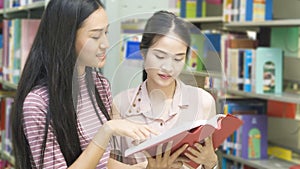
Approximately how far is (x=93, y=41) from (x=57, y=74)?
214 mm

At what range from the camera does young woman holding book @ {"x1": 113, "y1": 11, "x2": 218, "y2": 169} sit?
925 millimetres

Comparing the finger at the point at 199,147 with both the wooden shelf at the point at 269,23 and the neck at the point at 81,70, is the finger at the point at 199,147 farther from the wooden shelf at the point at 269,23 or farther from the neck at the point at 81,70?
the wooden shelf at the point at 269,23

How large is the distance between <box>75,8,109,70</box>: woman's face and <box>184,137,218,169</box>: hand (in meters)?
0.25

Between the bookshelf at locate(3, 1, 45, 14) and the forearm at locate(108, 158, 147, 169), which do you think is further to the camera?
the bookshelf at locate(3, 1, 45, 14)

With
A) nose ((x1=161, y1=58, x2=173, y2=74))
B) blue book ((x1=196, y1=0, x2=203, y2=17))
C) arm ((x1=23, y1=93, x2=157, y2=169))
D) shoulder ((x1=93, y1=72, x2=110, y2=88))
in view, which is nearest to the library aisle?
blue book ((x1=196, y1=0, x2=203, y2=17))

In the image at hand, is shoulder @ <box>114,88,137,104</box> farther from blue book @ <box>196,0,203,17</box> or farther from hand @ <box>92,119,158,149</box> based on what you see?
blue book @ <box>196,0,203,17</box>

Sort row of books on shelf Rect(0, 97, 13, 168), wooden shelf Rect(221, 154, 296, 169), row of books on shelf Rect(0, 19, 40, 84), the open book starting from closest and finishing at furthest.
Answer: the open book
wooden shelf Rect(221, 154, 296, 169)
row of books on shelf Rect(0, 19, 40, 84)
row of books on shelf Rect(0, 97, 13, 168)

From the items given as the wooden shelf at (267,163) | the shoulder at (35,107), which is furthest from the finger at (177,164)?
the wooden shelf at (267,163)

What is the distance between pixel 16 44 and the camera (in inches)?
126

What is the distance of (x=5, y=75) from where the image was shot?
3498 mm

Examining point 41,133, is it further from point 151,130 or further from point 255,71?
point 255,71

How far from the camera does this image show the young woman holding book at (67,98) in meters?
1.01

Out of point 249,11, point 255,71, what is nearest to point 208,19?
point 249,11

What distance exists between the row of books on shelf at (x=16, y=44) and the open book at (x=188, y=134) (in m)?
2.18
